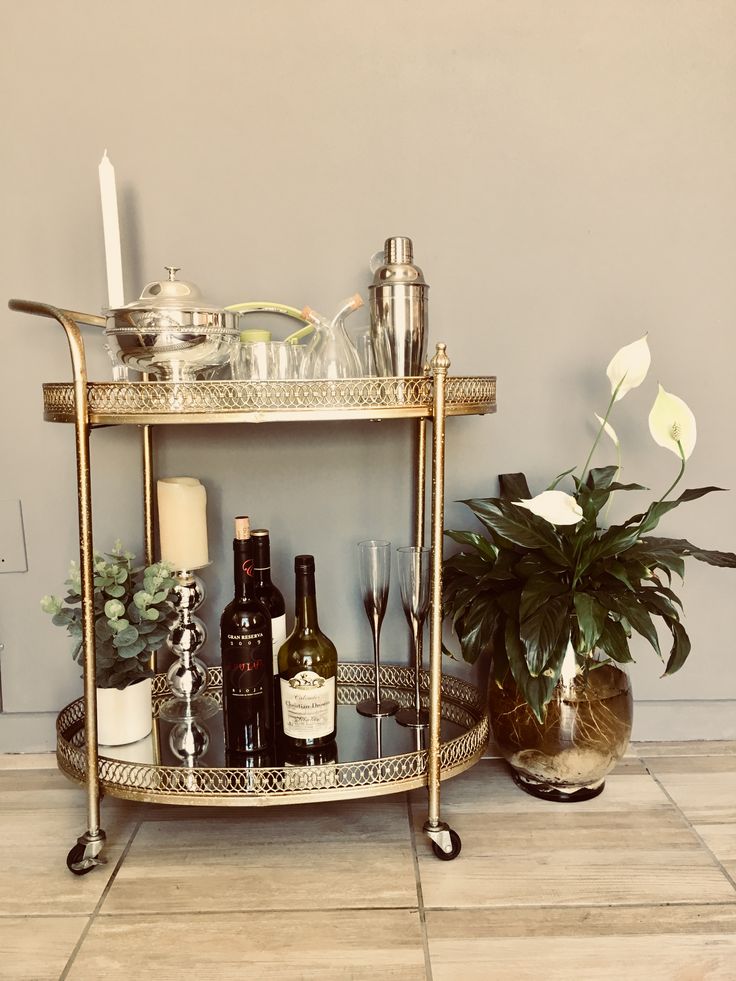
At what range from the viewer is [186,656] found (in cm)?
138

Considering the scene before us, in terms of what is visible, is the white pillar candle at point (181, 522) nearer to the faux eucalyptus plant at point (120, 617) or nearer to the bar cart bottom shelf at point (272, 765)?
the faux eucalyptus plant at point (120, 617)

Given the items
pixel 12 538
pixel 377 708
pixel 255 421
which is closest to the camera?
pixel 255 421

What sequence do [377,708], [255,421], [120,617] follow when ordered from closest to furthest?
1. [255,421]
2. [120,617]
3. [377,708]

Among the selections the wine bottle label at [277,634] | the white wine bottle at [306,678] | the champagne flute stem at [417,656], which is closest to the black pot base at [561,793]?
the champagne flute stem at [417,656]

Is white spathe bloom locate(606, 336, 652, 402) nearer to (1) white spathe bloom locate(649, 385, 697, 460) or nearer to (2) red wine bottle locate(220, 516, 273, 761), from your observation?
(1) white spathe bloom locate(649, 385, 697, 460)

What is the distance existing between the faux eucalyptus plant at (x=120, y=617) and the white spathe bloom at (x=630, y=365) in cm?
78

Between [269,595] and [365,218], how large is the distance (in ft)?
2.23

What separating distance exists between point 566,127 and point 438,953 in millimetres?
1299

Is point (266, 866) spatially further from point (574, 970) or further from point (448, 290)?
point (448, 290)

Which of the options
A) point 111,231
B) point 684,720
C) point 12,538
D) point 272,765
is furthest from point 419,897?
point 111,231

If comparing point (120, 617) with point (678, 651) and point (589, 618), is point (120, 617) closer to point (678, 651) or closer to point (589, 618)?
point (589, 618)

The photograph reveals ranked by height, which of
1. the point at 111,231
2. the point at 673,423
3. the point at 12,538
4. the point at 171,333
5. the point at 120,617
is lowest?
the point at 120,617

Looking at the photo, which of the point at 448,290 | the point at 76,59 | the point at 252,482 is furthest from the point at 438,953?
the point at 76,59

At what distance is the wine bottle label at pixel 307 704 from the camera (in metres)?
1.21
